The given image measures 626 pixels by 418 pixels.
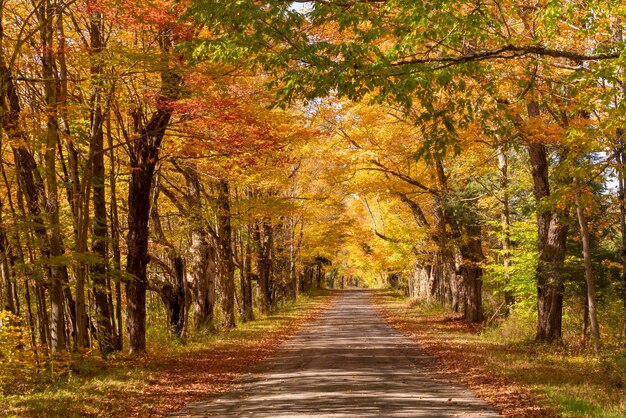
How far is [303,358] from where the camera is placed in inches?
594

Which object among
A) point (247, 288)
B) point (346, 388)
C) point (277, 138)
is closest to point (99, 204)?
point (277, 138)

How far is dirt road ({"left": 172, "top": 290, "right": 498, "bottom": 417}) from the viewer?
874cm

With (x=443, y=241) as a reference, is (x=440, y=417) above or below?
below

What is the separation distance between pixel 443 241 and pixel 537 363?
11.7 meters

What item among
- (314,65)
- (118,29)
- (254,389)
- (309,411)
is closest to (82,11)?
(118,29)

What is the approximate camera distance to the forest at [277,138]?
7.63m

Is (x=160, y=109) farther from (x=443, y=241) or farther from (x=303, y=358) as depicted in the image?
(x=443, y=241)

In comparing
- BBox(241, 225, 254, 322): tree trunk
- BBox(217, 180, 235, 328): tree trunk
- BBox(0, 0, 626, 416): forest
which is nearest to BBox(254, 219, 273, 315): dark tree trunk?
BBox(241, 225, 254, 322): tree trunk

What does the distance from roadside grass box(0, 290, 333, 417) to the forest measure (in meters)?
0.26

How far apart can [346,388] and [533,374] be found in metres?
3.72

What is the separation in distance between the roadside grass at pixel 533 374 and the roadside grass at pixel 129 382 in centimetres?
505

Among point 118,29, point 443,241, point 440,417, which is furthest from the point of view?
point 443,241

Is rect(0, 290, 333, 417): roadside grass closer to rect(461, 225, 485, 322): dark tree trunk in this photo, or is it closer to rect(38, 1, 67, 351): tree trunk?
rect(38, 1, 67, 351): tree trunk

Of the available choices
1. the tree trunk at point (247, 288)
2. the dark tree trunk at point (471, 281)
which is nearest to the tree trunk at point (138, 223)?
the tree trunk at point (247, 288)
